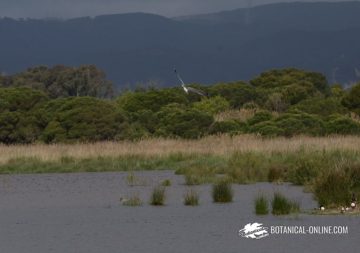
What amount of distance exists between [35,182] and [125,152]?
687 centimetres

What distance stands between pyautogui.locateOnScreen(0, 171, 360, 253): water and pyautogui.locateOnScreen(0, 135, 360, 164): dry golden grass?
918 cm

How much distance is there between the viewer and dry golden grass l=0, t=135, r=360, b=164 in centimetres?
4022

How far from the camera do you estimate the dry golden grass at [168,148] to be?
132 ft

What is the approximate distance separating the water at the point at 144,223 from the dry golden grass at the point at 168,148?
9183 mm

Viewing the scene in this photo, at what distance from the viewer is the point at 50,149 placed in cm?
4406

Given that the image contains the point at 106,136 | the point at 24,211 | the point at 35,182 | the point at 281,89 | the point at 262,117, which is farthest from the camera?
the point at 281,89

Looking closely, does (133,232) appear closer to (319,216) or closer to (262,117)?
(319,216)

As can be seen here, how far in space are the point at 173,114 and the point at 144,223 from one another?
3473 cm

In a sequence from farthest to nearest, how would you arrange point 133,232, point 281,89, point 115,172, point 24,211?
1. point 281,89
2. point 115,172
3. point 24,211
4. point 133,232

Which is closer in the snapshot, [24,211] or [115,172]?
[24,211]

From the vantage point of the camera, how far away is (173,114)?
5666 cm

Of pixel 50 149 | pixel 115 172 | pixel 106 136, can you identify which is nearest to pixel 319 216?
pixel 115 172

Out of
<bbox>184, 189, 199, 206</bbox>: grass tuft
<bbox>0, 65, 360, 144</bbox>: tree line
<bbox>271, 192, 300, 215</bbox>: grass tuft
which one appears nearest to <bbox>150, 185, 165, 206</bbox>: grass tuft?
<bbox>184, 189, 199, 206</bbox>: grass tuft

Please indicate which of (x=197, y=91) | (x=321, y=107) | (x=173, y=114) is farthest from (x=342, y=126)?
(x=197, y=91)
